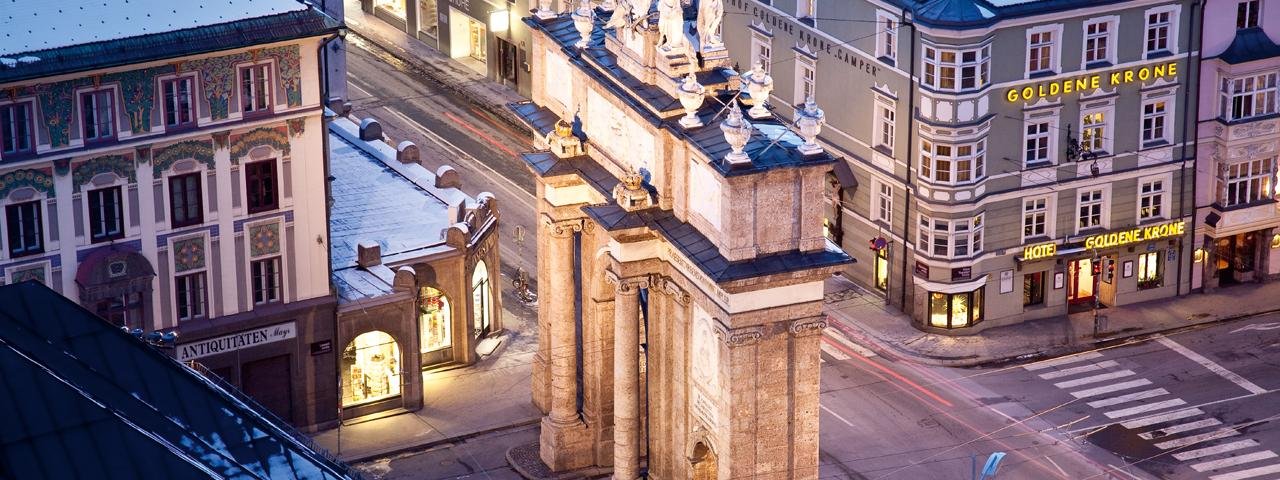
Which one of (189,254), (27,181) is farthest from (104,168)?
(189,254)

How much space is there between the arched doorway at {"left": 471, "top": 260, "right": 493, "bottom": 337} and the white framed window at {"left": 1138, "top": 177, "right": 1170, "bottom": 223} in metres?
31.2

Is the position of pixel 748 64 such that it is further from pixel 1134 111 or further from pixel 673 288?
pixel 673 288

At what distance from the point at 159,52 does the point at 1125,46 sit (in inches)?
1790

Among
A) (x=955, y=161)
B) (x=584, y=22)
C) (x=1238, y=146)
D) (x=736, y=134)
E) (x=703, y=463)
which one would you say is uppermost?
(x=584, y=22)

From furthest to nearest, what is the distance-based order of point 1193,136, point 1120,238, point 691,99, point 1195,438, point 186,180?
point 1193,136
point 1120,238
point 1195,438
point 186,180
point 691,99

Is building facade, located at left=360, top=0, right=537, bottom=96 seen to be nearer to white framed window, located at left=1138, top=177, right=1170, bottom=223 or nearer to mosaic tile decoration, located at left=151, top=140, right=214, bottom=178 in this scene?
white framed window, located at left=1138, top=177, right=1170, bottom=223

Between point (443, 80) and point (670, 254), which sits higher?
point (670, 254)

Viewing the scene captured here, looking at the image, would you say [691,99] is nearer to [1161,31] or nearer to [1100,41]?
[1100,41]

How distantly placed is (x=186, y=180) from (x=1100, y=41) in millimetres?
42796

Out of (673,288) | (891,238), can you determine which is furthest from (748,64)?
(673,288)

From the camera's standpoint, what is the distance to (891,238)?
411 feet

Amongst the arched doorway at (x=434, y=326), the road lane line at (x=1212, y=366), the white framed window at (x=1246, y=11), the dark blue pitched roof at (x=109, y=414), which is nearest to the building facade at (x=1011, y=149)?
the white framed window at (x=1246, y=11)

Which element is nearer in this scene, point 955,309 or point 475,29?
point 955,309

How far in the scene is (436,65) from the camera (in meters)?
162
